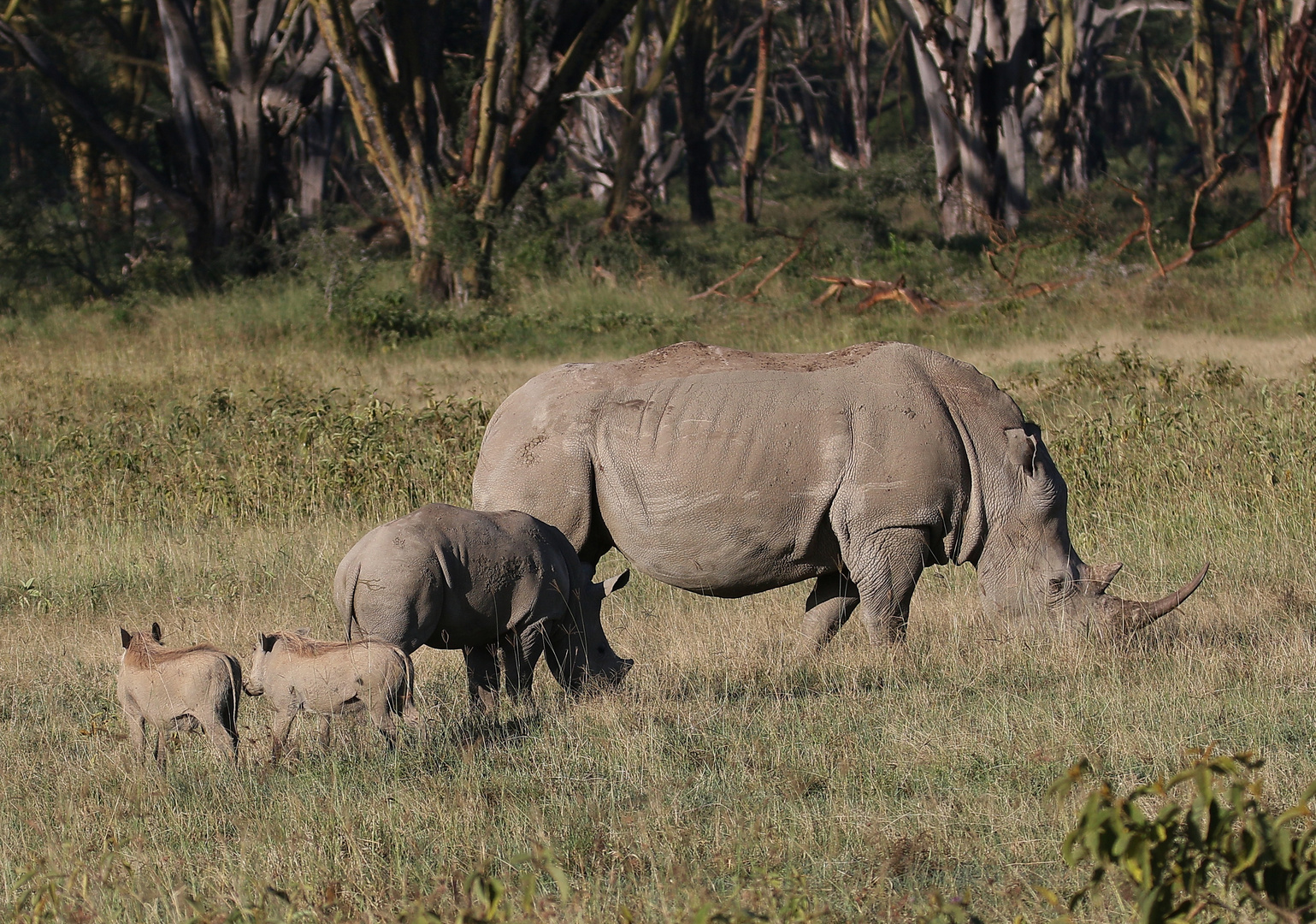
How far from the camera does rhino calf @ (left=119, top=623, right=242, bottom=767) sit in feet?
14.7

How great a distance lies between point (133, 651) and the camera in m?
4.61

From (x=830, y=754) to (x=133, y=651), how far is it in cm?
223

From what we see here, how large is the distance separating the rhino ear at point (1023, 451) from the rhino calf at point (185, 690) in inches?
127

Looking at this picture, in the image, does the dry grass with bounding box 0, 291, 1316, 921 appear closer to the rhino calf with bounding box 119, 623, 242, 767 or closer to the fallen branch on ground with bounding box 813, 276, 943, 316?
the rhino calf with bounding box 119, 623, 242, 767

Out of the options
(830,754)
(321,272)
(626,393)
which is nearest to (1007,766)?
(830,754)

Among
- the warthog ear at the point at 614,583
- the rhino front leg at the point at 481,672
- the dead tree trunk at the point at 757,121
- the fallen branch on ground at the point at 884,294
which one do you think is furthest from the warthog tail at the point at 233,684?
the dead tree trunk at the point at 757,121

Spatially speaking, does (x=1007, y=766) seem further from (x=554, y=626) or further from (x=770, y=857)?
(x=554, y=626)

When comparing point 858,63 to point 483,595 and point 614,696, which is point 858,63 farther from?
point 483,595

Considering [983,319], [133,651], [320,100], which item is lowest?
[983,319]

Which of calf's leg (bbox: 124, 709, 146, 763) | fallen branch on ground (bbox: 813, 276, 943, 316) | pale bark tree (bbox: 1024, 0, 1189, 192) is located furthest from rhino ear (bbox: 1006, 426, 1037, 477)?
pale bark tree (bbox: 1024, 0, 1189, 192)

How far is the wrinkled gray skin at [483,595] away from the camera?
482 centimetres

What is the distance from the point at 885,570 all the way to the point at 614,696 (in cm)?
125

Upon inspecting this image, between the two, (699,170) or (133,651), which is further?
(699,170)

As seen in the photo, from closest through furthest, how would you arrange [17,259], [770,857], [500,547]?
1. [770,857]
2. [500,547]
3. [17,259]
